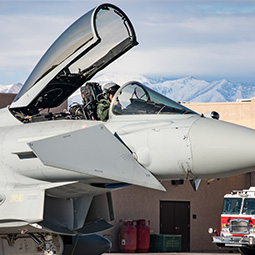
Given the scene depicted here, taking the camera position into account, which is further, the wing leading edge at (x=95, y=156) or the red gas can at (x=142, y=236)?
the red gas can at (x=142, y=236)

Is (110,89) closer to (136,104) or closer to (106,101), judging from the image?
(106,101)

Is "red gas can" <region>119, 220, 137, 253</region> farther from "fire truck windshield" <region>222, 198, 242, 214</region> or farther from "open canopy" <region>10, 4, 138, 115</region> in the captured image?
"open canopy" <region>10, 4, 138, 115</region>

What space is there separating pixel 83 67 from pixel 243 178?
17875 millimetres

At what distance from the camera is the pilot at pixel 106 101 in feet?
34.1

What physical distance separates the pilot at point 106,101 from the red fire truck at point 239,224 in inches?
497

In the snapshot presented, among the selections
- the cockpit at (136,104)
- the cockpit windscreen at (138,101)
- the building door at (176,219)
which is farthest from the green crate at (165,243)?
the cockpit windscreen at (138,101)

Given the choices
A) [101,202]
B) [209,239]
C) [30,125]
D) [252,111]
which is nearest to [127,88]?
[30,125]

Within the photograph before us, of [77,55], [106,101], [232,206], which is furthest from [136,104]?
[232,206]

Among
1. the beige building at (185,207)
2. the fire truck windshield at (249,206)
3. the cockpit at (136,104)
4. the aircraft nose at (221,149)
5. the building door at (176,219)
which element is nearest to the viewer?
the aircraft nose at (221,149)

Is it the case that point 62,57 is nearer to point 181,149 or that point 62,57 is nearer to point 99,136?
point 99,136

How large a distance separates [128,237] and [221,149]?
1497 centimetres

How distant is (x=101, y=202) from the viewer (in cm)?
1198

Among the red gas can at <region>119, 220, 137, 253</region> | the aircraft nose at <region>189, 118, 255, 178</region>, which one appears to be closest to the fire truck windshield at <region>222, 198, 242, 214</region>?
the red gas can at <region>119, 220, 137, 253</region>

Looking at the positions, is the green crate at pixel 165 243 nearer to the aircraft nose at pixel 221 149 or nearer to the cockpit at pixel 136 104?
the cockpit at pixel 136 104
